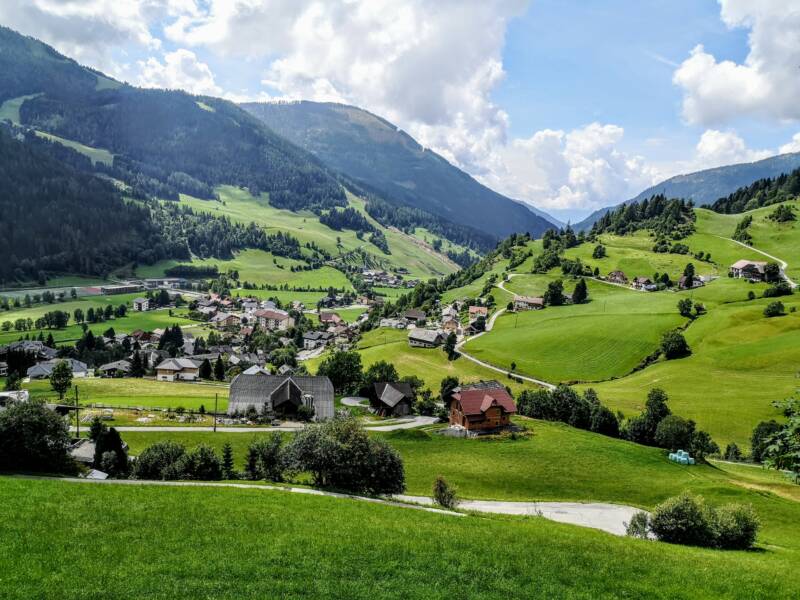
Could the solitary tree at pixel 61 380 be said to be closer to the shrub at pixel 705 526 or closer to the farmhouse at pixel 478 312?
the shrub at pixel 705 526

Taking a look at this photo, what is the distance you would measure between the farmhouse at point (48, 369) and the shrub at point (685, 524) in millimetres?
123009

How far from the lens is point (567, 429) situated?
2864 inches

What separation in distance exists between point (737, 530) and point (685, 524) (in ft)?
10.1

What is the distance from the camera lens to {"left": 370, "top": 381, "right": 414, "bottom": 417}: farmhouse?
89963mm

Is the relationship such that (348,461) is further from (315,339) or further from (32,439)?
(315,339)

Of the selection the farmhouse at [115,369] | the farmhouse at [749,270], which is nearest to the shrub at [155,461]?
the farmhouse at [115,369]

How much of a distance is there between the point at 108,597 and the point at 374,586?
932 centimetres

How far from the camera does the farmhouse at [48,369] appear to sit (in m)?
118

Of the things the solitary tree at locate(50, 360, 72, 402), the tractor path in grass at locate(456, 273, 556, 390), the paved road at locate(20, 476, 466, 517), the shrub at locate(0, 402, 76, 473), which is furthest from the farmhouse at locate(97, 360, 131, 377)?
the paved road at locate(20, 476, 466, 517)

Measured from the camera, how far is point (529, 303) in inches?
6688

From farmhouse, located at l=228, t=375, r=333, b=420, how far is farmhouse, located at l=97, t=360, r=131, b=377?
57.7 metres

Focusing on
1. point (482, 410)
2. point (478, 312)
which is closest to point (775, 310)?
point (478, 312)

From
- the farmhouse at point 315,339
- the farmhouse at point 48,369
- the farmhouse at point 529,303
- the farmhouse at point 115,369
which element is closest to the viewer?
the farmhouse at point 48,369

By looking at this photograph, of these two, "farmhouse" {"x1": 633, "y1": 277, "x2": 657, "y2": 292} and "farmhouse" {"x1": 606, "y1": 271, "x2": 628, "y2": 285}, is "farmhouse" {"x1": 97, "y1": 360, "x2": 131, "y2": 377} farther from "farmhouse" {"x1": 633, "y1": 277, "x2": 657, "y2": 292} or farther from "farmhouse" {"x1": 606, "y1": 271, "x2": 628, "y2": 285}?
"farmhouse" {"x1": 633, "y1": 277, "x2": 657, "y2": 292}
